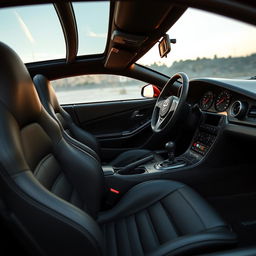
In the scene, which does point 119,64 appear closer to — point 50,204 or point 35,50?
point 35,50

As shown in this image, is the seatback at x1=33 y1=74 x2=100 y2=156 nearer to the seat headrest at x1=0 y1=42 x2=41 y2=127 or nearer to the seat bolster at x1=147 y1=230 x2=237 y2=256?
the seat headrest at x1=0 y1=42 x2=41 y2=127

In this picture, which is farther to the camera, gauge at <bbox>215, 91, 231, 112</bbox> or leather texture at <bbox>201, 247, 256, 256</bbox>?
gauge at <bbox>215, 91, 231, 112</bbox>

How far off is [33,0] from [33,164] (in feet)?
2.01

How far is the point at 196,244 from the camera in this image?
3.24ft

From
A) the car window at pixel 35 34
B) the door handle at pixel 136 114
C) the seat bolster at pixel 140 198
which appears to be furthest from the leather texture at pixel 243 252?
the door handle at pixel 136 114

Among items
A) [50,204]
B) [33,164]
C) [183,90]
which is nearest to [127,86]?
[183,90]

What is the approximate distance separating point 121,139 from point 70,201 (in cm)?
173

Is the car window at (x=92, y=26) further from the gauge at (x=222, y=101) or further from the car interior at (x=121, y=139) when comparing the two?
the gauge at (x=222, y=101)

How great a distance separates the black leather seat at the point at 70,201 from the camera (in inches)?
32.0

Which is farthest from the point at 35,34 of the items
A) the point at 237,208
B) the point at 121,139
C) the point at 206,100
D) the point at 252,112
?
the point at 237,208

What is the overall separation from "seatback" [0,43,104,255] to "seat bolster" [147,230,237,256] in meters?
0.27

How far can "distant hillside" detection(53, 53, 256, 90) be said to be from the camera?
87.0 inches

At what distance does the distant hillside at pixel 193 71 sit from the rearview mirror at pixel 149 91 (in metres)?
0.11

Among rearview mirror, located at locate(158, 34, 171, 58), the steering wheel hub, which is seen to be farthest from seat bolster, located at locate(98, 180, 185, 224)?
rearview mirror, located at locate(158, 34, 171, 58)
